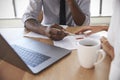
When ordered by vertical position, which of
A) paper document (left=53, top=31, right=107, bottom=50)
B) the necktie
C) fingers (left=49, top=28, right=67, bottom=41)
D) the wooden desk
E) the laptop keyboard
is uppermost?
the necktie

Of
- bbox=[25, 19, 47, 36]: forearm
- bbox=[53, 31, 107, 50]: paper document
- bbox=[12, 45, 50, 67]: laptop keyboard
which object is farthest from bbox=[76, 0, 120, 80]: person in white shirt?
bbox=[25, 19, 47, 36]: forearm

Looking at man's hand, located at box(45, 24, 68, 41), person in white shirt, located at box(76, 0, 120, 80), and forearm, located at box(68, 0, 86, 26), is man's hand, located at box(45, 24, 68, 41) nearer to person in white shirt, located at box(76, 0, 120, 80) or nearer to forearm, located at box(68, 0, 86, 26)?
person in white shirt, located at box(76, 0, 120, 80)

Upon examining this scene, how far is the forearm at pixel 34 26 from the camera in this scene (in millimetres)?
1357

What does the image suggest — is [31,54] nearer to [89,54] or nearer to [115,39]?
[89,54]

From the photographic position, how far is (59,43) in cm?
121

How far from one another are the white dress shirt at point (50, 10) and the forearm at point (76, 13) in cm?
4

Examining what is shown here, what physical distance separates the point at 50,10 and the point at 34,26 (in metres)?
0.42

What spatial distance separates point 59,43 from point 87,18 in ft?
1.85

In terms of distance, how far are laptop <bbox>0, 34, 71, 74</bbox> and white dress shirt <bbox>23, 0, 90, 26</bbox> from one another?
0.49 meters

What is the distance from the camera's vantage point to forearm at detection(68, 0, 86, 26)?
1626 millimetres

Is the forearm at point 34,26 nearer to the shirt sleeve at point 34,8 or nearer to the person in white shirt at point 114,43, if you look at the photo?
the shirt sleeve at point 34,8

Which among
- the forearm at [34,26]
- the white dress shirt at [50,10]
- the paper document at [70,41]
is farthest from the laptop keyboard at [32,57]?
the white dress shirt at [50,10]

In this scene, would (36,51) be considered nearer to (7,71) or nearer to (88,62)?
(7,71)

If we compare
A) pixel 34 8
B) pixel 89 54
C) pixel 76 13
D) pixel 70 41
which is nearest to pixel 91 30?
pixel 70 41
